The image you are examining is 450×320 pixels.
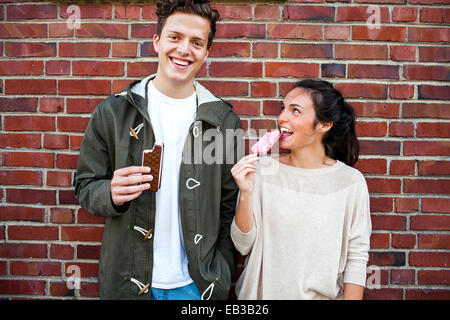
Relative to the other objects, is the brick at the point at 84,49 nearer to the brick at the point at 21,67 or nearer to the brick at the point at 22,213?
the brick at the point at 21,67

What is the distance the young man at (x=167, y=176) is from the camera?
7.43 feet

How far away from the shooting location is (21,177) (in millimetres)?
2777

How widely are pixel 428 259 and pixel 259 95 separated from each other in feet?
5.84

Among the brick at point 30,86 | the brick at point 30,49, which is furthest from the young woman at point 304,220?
the brick at point 30,49

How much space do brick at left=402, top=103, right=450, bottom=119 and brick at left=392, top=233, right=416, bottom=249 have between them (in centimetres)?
89

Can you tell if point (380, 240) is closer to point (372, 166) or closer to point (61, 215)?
point (372, 166)

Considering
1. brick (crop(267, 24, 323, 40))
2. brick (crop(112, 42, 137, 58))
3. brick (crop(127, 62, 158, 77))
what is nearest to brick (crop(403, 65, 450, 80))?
brick (crop(267, 24, 323, 40))

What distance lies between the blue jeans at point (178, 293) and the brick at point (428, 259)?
65.5 inches

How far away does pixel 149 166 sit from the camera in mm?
2096

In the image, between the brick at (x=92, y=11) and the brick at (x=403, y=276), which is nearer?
the brick at (x=92, y=11)

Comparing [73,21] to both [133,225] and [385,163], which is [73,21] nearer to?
[133,225]

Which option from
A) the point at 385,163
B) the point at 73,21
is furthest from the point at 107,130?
the point at 385,163

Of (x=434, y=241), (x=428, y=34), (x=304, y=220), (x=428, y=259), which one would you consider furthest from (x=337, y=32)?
(x=428, y=259)

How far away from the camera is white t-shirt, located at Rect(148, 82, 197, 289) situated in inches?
89.7
